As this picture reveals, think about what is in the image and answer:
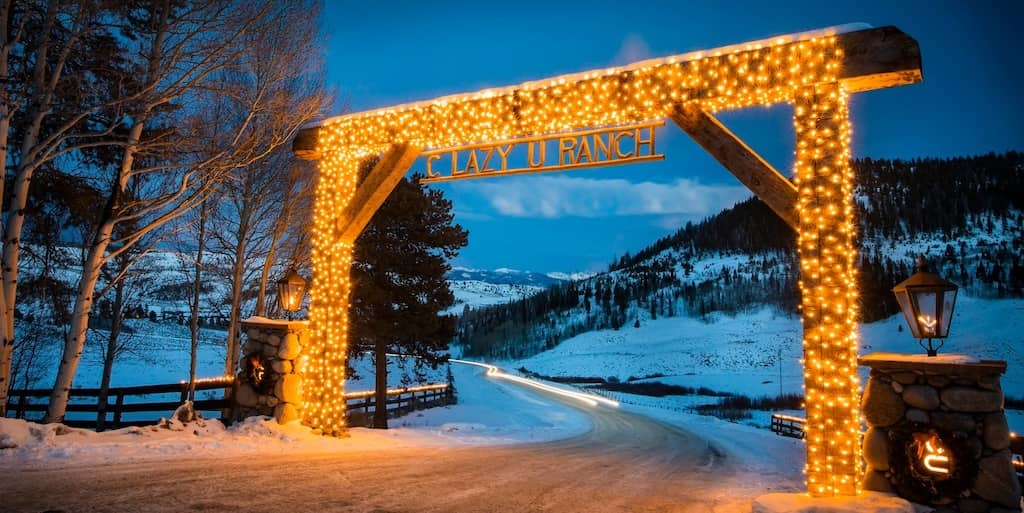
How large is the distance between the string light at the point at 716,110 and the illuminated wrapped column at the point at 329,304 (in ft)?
0.05

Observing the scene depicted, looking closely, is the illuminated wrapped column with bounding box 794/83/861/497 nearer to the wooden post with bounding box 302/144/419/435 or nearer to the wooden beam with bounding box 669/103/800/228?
the wooden beam with bounding box 669/103/800/228

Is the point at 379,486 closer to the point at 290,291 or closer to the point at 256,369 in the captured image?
the point at 256,369

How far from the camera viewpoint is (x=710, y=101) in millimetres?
6246

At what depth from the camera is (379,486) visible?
5246 millimetres

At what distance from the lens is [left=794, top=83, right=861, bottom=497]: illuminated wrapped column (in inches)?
204

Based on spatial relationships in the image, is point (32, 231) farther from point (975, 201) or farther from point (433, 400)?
point (975, 201)

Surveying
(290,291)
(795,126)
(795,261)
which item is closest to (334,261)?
(290,291)

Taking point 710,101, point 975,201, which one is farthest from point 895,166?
point 710,101

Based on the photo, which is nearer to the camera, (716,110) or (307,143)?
(716,110)

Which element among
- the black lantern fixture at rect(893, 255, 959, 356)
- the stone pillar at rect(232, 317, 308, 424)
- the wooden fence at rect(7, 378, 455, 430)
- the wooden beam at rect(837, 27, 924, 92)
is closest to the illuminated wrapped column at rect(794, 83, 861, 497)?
the wooden beam at rect(837, 27, 924, 92)

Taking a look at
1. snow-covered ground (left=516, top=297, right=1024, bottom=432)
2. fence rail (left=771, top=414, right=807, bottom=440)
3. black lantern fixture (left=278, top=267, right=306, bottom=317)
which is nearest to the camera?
black lantern fixture (left=278, top=267, right=306, bottom=317)

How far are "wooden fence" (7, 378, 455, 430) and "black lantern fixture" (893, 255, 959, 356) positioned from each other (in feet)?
29.6

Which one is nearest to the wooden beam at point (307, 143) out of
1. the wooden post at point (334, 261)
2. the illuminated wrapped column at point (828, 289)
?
the wooden post at point (334, 261)

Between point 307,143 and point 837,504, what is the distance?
8.55 metres
